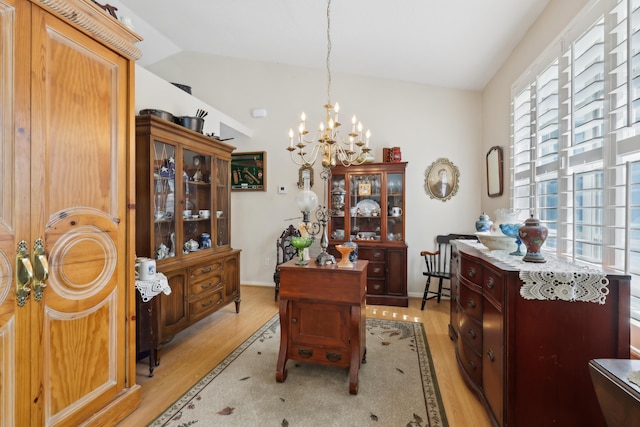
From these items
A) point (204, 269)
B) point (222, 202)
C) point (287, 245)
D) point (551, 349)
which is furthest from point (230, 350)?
point (551, 349)

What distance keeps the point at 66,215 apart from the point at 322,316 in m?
1.63

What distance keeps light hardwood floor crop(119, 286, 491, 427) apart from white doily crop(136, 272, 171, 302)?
0.65 meters

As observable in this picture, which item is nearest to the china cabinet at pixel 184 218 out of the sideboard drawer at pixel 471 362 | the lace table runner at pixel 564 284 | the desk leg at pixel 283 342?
the desk leg at pixel 283 342

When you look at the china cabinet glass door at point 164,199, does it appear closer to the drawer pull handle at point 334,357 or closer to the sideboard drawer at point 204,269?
the sideboard drawer at point 204,269

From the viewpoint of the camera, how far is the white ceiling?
2.57m

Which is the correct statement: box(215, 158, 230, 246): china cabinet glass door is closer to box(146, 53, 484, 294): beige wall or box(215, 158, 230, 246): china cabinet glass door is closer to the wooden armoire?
box(146, 53, 484, 294): beige wall

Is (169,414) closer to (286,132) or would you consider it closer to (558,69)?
(558,69)

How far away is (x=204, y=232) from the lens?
3223 millimetres

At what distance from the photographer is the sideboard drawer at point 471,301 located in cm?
196

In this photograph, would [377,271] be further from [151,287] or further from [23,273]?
[23,273]

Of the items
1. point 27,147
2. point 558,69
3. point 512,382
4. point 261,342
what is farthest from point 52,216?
point 558,69

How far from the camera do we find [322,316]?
2146 mm

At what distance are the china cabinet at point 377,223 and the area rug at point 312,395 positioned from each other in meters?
1.30

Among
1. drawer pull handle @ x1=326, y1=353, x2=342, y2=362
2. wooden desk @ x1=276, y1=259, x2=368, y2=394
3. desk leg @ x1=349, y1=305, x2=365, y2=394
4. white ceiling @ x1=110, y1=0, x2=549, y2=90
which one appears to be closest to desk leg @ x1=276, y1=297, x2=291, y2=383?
wooden desk @ x1=276, y1=259, x2=368, y2=394
